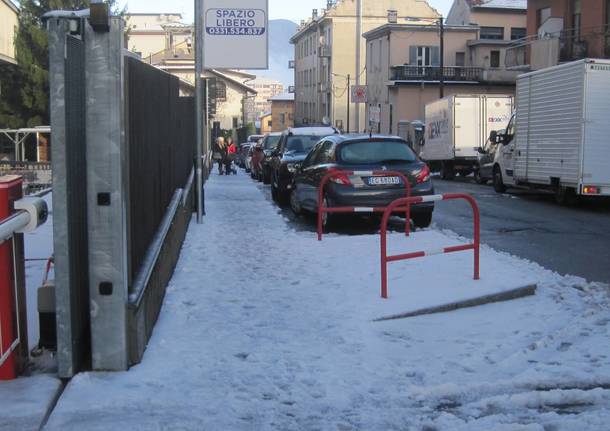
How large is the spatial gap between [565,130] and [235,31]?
743 cm

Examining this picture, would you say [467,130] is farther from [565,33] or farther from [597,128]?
[597,128]

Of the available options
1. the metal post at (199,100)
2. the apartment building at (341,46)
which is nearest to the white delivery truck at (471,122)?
the metal post at (199,100)

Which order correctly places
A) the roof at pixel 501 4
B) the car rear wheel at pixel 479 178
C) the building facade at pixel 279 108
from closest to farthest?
the car rear wheel at pixel 479 178, the roof at pixel 501 4, the building facade at pixel 279 108

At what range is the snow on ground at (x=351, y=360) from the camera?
429 cm

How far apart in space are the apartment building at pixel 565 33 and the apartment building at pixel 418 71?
12701mm

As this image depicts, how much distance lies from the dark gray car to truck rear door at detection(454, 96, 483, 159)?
50.8 feet

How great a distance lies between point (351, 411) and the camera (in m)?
4.40

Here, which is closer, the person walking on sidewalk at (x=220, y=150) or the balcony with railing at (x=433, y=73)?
the person walking on sidewalk at (x=220, y=150)

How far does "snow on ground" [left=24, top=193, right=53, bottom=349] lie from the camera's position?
5834 mm

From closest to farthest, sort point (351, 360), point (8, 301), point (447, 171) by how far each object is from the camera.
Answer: point (8, 301) < point (351, 360) < point (447, 171)

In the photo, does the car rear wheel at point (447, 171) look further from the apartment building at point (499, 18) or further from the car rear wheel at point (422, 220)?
the apartment building at point (499, 18)

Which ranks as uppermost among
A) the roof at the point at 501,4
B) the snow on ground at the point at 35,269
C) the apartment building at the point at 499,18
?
the roof at the point at 501,4

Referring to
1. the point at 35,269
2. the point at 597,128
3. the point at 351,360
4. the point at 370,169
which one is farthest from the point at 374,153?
the point at 351,360

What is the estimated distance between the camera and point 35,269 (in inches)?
322
